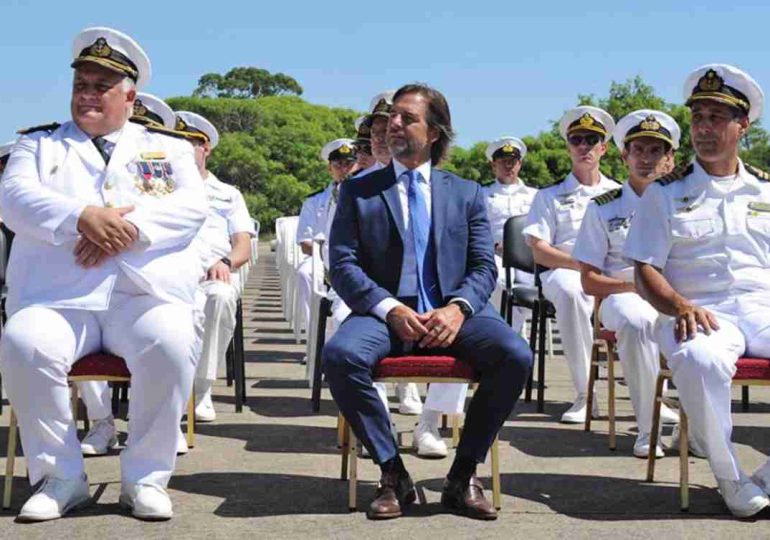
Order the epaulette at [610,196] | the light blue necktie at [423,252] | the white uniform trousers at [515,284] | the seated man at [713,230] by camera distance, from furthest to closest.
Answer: the white uniform trousers at [515,284]
the epaulette at [610,196]
the light blue necktie at [423,252]
the seated man at [713,230]

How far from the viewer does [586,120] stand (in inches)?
360

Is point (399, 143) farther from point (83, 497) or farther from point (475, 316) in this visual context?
point (83, 497)

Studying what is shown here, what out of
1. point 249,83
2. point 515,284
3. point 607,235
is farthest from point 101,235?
point 249,83

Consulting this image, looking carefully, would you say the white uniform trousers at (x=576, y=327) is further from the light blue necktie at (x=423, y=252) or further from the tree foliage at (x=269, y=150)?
the tree foliage at (x=269, y=150)

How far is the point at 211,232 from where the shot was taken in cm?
864

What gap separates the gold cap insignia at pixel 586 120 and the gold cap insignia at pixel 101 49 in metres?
4.04

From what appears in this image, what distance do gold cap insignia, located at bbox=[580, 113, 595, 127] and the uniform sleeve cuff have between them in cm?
361

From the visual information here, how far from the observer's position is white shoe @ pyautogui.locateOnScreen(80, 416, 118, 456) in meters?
6.86

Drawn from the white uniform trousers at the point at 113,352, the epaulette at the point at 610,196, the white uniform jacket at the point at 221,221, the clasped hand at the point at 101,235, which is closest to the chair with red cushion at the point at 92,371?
the white uniform trousers at the point at 113,352

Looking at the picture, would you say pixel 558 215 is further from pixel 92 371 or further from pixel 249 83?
pixel 249 83

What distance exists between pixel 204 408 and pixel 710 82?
3.70 m

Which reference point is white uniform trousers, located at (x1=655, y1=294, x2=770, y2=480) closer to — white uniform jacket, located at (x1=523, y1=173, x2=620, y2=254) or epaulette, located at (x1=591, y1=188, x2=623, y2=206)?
epaulette, located at (x1=591, y1=188, x2=623, y2=206)

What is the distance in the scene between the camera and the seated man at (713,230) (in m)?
5.94

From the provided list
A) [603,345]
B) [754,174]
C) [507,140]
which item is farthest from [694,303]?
[507,140]
